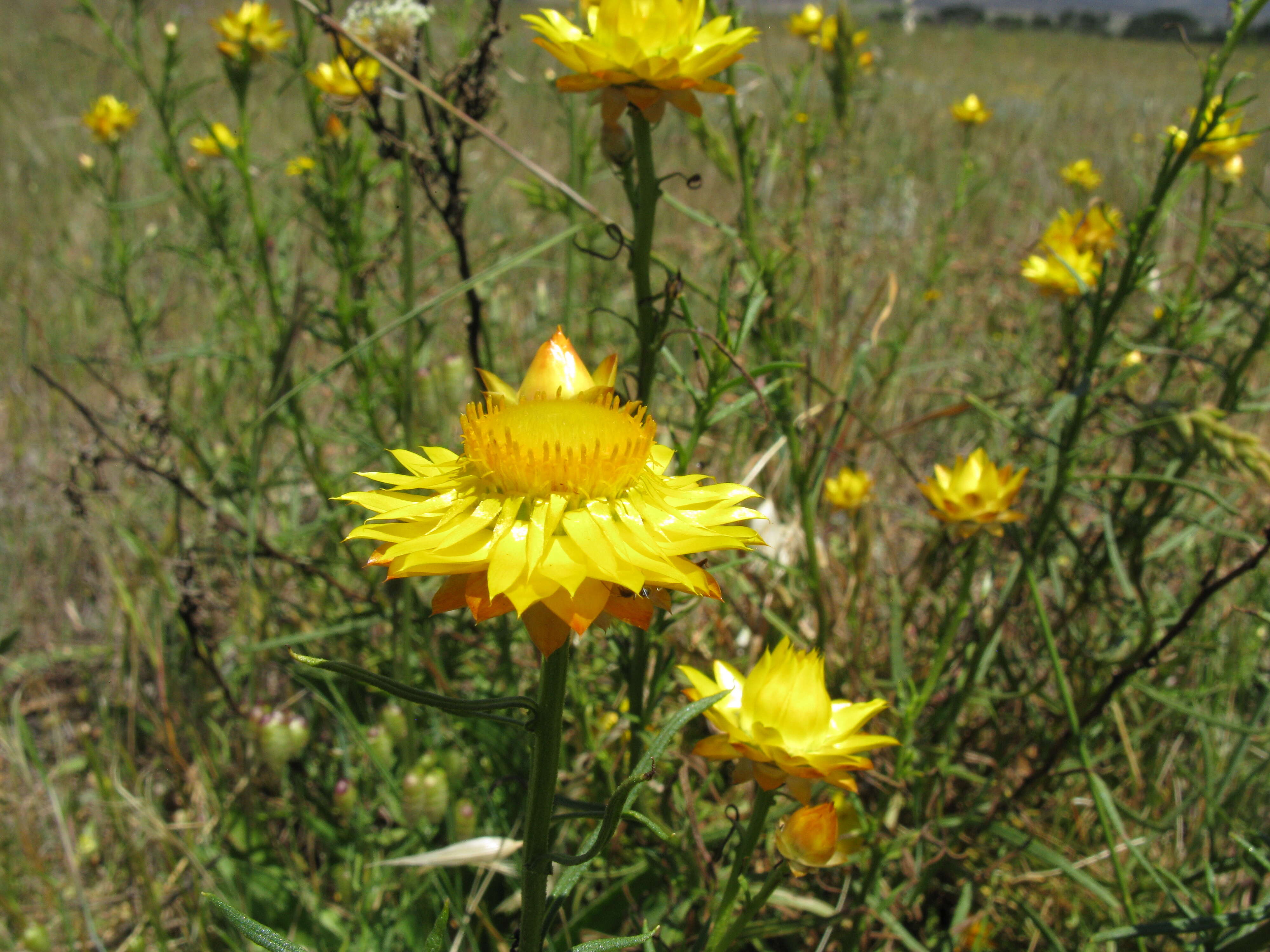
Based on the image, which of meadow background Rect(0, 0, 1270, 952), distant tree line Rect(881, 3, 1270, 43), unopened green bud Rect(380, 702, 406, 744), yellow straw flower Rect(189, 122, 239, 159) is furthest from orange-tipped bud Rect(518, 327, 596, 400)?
distant tree line Rect(881, 3, 1270, 43)

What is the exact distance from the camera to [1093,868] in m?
1.55

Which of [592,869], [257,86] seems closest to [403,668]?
[592,869]

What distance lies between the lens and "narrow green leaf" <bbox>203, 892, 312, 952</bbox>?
66 centimetres

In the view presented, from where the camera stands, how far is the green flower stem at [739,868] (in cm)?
85

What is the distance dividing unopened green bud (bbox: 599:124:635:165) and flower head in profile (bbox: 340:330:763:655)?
1.03 ft

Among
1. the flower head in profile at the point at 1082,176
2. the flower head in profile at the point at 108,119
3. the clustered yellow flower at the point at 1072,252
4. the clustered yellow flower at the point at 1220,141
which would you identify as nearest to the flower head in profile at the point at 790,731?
the clustered yellow flower at the point at 1220,141

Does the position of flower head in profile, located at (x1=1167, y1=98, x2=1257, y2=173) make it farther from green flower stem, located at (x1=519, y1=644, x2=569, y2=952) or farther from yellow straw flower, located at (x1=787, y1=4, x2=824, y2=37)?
yellow straw flower, located at (x1=787, y1=4, x2=824, y2=37)

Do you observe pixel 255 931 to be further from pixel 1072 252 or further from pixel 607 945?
pixel 1072 252

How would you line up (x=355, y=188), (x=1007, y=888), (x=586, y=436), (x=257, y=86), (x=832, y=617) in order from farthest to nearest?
1. (x=257, y=86)
2. (x=355, y=188)
3. (x=832, y=617)
4. (x=1007, y=888)
5. (x=586, y=436)

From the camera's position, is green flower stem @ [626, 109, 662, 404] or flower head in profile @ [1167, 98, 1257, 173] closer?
green flower stem @ [626, 109, 662, 404]

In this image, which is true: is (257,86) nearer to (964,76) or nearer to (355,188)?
(355,188)

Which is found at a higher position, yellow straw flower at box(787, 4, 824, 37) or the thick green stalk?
yellow straw flower at box(787, 4, 824, 37)

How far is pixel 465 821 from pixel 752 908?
783mm

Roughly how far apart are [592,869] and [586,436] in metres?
1.04
